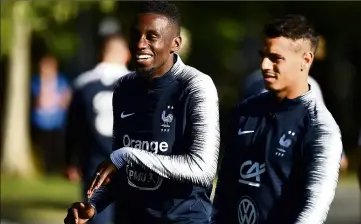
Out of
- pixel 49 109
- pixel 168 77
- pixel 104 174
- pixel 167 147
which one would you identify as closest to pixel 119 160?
pixel 104 174

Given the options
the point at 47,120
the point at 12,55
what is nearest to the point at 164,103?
the point at 12,55

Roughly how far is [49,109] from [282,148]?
1930cm

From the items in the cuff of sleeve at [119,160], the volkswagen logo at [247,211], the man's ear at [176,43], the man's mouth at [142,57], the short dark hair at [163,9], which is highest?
the short dark hair at [163,9]

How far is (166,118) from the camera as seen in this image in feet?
21.5

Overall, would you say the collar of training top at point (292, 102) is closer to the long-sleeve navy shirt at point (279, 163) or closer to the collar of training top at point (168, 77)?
the long-sleeve navy shirt at point (279, 163)

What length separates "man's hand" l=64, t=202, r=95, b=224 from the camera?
6.42m

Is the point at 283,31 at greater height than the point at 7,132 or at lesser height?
greater

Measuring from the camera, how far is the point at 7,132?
24500 millimetres

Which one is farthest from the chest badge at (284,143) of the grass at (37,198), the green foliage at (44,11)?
the green foliage at (44,11)

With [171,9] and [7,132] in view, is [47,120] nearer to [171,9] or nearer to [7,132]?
[7,132]

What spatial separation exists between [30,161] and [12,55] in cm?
216

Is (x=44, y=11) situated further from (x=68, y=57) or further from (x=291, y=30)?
(x=291, y=30)

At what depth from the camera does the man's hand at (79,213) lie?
6.42 meters

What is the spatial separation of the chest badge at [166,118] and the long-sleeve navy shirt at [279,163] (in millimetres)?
321
